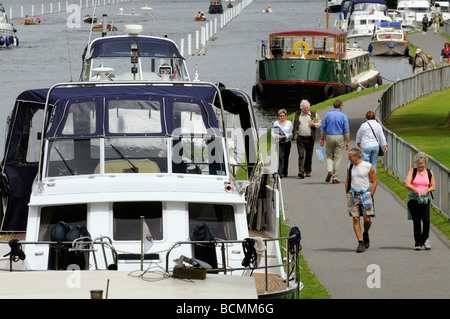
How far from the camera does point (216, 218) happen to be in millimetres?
14430

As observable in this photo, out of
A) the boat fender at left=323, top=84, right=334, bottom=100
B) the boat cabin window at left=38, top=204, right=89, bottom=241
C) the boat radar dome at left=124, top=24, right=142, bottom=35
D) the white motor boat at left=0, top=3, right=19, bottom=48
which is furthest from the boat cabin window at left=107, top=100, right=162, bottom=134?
the white motor boat at left=0, top=3, right=19, bottom=48

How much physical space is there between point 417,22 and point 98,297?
→ 99.7 metres

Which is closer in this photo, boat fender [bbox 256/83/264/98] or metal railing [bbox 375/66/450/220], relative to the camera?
metal railing [bbox 375/66/450/220]

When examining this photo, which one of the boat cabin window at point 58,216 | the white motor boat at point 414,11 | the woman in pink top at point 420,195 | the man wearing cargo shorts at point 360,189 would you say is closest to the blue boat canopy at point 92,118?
the boat cabin window at point 58,216

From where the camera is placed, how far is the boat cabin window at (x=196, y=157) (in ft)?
49.9

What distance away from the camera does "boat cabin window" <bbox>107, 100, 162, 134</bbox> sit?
50.8 ft

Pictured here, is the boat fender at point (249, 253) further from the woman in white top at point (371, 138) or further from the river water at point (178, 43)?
the river water at point (178, 43)

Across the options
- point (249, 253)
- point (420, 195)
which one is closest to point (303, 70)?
point (420, 195)

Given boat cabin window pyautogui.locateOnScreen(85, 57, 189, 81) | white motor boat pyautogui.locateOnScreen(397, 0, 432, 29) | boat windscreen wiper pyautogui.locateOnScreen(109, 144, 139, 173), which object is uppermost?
boat windscreen wiper pyautogui.locateOnScreen(109, 144, 139, 173)

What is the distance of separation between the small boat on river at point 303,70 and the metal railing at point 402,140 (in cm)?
594

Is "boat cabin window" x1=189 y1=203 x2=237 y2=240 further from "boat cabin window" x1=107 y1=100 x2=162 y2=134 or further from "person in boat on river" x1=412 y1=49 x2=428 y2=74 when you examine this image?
"person in boat on river" x1=412 y1=49 x2=428 y2=74

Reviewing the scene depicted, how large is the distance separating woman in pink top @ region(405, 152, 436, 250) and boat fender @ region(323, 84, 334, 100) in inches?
1318
